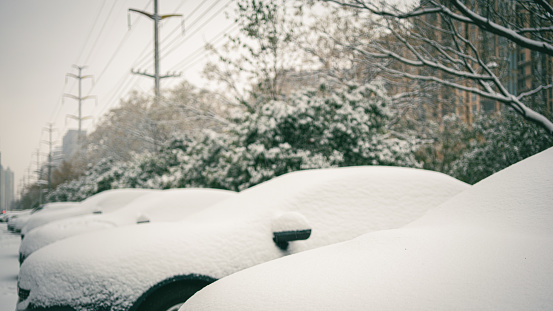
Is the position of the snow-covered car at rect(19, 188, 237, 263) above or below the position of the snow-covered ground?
above

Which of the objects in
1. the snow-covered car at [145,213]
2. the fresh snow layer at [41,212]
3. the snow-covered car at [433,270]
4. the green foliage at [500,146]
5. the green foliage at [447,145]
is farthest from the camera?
the green foliage at [447,145]

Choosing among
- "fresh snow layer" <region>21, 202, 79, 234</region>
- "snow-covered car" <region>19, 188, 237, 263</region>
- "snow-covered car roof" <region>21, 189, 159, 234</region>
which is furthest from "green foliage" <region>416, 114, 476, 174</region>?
"fresh snow layer" <region>21, 202, 79, 234</region>

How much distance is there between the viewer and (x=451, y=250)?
1411 millimetres

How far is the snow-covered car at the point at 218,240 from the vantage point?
231 cm

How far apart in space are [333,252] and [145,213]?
13.2 ft

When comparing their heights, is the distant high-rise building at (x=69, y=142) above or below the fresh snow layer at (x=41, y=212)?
above

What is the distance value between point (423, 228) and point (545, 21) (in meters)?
4.62

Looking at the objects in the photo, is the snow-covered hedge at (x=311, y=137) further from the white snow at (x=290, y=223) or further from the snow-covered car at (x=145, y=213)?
the white snow at (x=290, y=223)

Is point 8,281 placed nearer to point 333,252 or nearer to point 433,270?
point 333,252

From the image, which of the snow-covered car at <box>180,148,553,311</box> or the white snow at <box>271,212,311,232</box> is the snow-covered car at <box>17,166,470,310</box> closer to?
the white snow at <box>271,212,311,232</box>

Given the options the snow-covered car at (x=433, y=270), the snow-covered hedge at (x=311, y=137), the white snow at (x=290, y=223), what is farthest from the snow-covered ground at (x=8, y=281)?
the snow-covered hedge at (x=311, y=137)

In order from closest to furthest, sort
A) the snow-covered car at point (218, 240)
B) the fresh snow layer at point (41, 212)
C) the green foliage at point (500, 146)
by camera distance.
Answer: the snow-covered car at point (218, 240) < the green foliage at point (500, 146) < the fresh snow layer at point (41, 212)

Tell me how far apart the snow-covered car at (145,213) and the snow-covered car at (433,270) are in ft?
12.0

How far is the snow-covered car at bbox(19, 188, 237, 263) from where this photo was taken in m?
5.27
